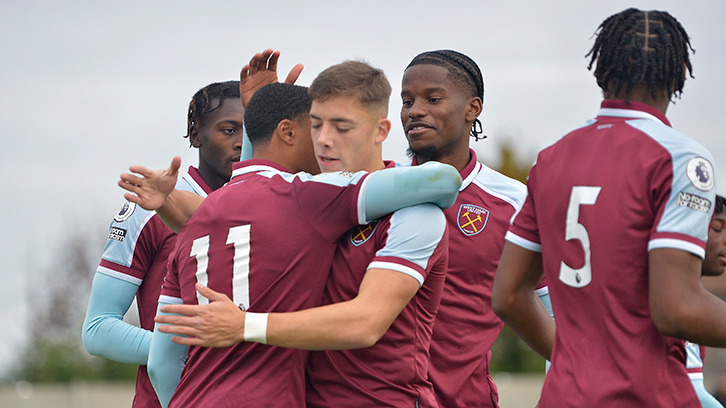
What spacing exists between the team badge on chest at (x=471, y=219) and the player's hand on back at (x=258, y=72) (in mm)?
1374

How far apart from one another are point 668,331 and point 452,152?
251 centimetres

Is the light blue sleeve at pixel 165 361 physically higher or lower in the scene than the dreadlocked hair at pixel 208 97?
lower

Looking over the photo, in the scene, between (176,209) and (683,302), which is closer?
(683,302)

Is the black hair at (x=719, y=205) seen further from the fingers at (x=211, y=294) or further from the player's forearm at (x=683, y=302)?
the fingers at (x=211, y=294)

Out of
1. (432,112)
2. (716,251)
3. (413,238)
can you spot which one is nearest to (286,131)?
(413,238)

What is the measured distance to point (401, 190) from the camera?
3.14 metres

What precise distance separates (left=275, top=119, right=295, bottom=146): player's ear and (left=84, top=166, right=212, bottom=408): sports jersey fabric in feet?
5.10

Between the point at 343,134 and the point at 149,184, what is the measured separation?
40.7 inches

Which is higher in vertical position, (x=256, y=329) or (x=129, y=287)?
(x=256, y=329)

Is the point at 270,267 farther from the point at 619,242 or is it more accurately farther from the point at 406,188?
the point at 619,242

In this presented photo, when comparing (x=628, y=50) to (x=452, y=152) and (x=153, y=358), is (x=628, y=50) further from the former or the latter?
(x=153, y=358)

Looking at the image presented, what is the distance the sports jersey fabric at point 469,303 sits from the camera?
4.30m

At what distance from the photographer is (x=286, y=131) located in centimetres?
366

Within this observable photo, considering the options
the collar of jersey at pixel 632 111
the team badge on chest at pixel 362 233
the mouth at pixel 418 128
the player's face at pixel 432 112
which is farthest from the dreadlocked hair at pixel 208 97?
the collar of jersey at pixel 632 111
